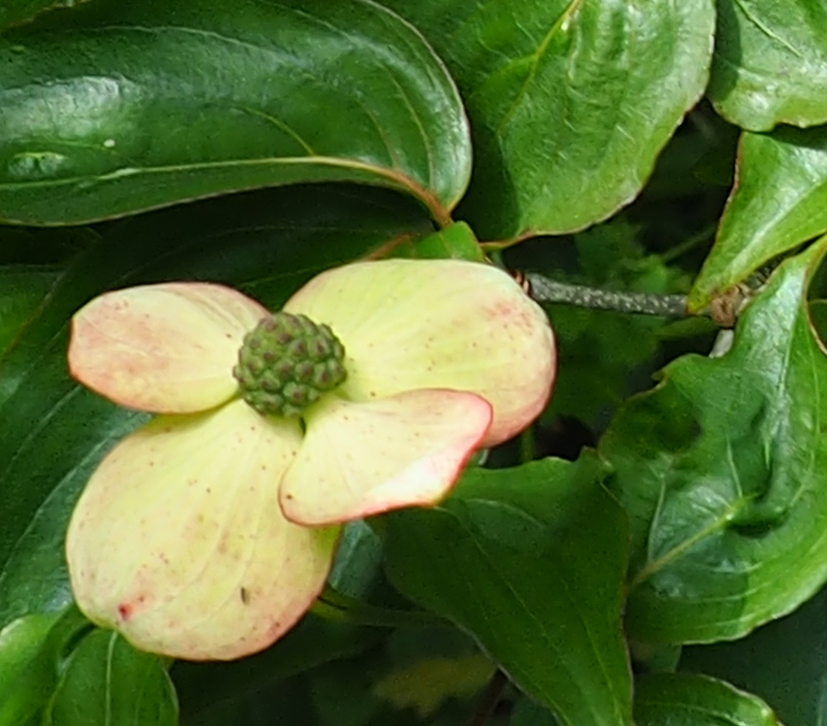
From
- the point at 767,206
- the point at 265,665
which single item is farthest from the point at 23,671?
the point at 767,206

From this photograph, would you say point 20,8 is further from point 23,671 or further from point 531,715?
point 531,715

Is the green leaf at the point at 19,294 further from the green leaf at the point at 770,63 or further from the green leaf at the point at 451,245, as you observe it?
the green leaf at the point at 770,63

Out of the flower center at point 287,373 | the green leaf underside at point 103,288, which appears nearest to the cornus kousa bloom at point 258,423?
the flower center at point 287,373

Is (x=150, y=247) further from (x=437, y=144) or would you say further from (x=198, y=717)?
(x=198, y=717)

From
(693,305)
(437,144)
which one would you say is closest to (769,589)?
(693,305)

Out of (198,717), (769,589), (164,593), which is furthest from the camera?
(198,717)

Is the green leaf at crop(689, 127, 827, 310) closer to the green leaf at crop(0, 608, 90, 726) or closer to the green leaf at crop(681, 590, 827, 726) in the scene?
the green leaf at crop(681, 590, 827, 726)

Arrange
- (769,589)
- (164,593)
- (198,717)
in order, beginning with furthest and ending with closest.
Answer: (198,717) → (769,589) → (164,593)

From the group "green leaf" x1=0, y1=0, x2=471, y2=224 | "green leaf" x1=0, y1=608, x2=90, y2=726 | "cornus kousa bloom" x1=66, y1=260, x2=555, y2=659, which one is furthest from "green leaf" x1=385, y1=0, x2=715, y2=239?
"green leaf" x1=0, y1=608, x2=90, y2=726
